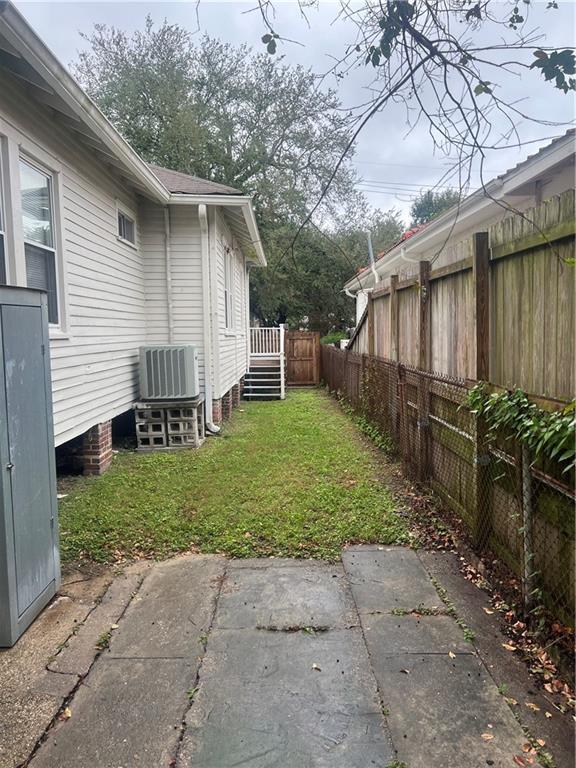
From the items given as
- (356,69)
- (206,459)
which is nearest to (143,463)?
(206,459)

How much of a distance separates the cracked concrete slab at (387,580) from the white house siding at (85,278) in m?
3.13

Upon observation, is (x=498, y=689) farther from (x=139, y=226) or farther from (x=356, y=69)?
(x=139, y=226)

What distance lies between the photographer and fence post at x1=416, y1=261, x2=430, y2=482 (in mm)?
4926

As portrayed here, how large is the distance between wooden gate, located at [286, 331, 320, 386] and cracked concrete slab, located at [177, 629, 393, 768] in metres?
15.0

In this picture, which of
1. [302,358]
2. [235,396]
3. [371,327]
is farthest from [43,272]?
[302,358]

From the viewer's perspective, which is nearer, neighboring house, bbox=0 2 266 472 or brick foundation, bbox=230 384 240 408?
neighboring house, bbox=0 2 266 472

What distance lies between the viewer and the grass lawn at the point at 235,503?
13.1 ft

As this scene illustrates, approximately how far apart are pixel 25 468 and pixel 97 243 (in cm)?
398

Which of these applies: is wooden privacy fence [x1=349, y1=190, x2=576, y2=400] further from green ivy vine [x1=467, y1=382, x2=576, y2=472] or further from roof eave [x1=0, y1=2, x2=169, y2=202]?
roof eave [x1=0, y1=2, x2=169, y2=202]

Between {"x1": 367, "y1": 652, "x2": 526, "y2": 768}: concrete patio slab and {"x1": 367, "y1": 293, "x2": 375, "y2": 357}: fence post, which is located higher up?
{"x1": 367, "y1": 293, "x2": 375, "y2": 357}: fence post

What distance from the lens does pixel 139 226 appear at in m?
8.03

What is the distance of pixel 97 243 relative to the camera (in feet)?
20.1

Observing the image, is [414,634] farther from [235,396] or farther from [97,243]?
[235,396]

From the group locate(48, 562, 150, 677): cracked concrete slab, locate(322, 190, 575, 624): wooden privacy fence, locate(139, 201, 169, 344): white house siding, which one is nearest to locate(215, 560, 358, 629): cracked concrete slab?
locate(48, 562, 150, 677): cracked concrete slab
